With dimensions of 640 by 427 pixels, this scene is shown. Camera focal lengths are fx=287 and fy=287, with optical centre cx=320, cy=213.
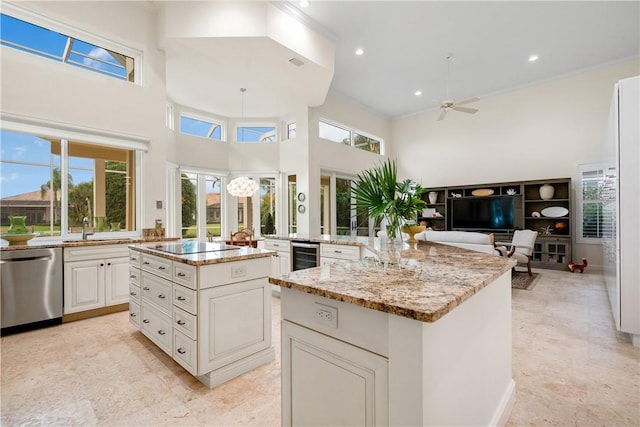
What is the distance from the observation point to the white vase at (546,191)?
244 inches

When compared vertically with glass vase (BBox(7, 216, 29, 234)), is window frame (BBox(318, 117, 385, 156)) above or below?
above

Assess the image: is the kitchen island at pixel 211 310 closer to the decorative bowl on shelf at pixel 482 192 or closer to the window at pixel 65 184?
the window at pixel 65 184

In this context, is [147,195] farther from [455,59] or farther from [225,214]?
[455,59]

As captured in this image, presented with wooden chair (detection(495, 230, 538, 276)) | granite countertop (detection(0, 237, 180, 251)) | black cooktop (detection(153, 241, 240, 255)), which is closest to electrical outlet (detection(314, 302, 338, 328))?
black cooktop (detection(153, 241, 240, 255))

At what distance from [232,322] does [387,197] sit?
146cm

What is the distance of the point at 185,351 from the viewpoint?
6.78 ft

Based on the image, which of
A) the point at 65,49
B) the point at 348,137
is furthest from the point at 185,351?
the point at 348,137

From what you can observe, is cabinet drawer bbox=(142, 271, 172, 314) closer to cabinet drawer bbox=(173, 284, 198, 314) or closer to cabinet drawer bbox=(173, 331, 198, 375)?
cabinet drawer bbox=(173, 284, 198, 314)

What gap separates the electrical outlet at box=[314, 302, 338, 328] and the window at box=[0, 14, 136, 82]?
4572mm

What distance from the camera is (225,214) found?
23.2ft

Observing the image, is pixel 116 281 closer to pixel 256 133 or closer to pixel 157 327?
pixel 157 327

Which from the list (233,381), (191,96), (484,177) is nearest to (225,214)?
(191,96)

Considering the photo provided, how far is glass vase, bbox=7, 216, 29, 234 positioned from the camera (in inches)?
124

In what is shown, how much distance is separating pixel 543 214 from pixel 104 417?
7.86 metres
